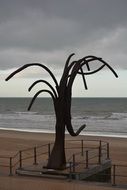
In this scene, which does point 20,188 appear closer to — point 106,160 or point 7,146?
point 106,160

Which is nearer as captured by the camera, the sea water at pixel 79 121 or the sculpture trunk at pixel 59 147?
the sculpture trunk at pixel 59 147

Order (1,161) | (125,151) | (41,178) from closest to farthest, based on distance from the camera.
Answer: (41,178)
(1,161)
(125,151)

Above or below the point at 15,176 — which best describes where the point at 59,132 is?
above

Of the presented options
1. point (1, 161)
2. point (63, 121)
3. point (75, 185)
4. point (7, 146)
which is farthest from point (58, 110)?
point (7, 146)

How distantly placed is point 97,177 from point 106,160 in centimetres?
156

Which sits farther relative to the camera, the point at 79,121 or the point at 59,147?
the point at 79,121

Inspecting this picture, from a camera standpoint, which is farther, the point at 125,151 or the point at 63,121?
the point at 125,151

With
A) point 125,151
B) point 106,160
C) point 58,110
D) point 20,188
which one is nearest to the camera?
point 20,188

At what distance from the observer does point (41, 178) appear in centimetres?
1461

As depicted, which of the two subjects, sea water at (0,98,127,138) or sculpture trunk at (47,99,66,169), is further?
sea water at (0,98,127,138)

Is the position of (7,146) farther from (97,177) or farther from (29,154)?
(97,177)

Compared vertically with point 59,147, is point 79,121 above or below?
above

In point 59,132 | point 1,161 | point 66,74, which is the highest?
point 66,74

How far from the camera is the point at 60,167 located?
1519 cm
